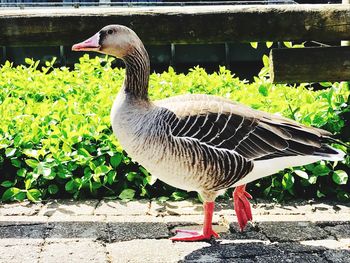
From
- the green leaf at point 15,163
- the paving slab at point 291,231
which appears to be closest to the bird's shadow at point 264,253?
the paving slab at point 291,231

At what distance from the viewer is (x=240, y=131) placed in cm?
397

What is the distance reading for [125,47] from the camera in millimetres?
4004

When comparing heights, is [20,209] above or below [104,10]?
below

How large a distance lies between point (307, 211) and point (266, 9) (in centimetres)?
160

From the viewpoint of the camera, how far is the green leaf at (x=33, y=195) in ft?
15.6

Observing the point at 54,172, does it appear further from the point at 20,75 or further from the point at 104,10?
the point at 20,75

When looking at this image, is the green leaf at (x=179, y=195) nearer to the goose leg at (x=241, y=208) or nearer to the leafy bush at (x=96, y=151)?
the leafy bush at (x=96, y=151)

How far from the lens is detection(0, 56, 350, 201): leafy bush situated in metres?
4.88

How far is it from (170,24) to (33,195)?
5.75ft

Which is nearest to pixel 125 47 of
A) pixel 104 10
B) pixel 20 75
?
pixel 104 10

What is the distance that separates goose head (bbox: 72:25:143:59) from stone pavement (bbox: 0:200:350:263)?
1261mm

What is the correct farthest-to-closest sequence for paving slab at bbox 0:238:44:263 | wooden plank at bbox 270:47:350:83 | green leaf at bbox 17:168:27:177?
green leaf at bbox 17:168:27:177
wooden plank at bbox 270:47:350:83
paving slab at bbox 0:238:44:263

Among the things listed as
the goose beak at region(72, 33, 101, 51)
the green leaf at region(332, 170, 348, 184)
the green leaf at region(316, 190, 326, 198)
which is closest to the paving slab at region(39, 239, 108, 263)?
the goose beak at region(72, 33, 101, 51)

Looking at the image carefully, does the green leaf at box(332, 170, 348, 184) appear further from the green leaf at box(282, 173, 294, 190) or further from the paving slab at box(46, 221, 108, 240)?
the paving slab at box(46, 221, 108, 240)
